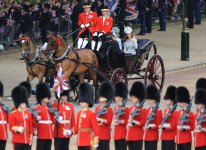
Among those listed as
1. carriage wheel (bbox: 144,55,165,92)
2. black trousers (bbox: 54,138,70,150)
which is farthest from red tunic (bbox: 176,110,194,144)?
carriage wheel (bbox: 144,55,165,92)

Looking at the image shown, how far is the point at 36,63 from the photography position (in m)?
29.6

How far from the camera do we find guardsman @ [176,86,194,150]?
70.6 ft

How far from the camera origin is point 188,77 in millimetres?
34719

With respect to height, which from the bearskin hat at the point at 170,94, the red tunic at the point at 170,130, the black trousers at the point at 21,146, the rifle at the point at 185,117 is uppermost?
the bearskin hat at the point at 170,94

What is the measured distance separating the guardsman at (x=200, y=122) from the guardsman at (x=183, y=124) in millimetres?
148

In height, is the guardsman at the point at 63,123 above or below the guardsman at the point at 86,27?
below

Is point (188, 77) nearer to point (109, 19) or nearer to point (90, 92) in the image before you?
point (109, 19)

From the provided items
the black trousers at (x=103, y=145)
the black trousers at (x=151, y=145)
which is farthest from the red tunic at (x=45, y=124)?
the black trousers at (x=151, y=145)

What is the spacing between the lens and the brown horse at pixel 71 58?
29.2 m

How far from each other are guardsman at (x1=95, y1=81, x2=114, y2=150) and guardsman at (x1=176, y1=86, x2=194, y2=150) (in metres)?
1.27

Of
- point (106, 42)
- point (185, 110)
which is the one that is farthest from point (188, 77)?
point (185, 110)

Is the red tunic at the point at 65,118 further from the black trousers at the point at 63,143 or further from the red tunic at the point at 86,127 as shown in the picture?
the red tunic at the point at 86,127

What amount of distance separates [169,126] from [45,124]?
223 centimetres

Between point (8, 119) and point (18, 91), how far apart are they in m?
0.53
